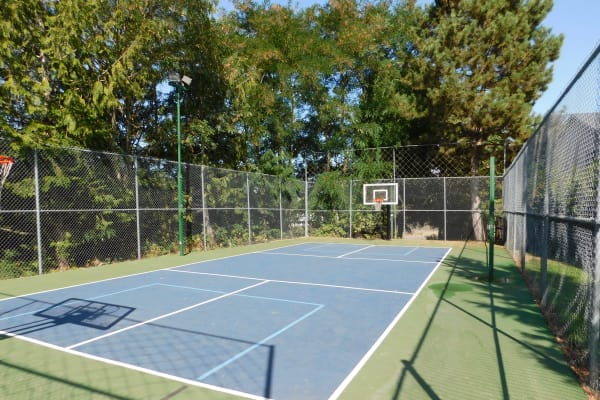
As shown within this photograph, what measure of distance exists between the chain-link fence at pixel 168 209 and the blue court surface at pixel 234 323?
2.31m

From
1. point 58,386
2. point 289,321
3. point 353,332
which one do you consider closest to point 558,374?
point 353,332

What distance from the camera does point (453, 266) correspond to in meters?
9.97

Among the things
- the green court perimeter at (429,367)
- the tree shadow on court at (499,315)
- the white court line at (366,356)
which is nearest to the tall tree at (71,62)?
the green court perimeter at (429,367)

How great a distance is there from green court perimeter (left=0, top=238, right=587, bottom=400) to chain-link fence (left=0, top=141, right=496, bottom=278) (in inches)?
203

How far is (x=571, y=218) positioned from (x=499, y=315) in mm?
2337

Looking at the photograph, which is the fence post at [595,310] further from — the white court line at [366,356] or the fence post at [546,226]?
the fence post at [546,226]

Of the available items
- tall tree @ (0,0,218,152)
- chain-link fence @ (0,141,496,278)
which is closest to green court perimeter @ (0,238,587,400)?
chain-link fence @ (0,141,496,278)

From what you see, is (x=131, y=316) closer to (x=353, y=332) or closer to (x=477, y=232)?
(x=353, y=332)

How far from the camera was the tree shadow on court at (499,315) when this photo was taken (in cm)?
368

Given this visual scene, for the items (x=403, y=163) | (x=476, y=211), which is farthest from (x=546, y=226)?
(x=403, y=163)

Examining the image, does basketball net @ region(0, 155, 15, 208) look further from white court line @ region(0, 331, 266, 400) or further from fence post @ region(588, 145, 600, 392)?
fence post @ region(588, 145, 600, 392)

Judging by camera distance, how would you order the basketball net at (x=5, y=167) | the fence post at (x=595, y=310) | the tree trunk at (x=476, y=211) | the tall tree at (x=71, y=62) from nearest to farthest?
the fence post at (x=595, y=310)
the basketball net at (x=5, y=167)
the tall tree at (x=71, y=62)
the tree trunk at (x=476, y=211)

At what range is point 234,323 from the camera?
5.18 metres

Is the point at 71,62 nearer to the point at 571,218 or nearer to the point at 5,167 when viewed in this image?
the point at 5,167
